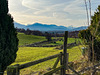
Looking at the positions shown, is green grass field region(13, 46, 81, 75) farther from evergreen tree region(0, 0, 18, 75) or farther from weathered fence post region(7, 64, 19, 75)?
weathered fence post region(7, 64, 19, 75)

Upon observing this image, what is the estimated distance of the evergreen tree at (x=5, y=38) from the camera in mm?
5699

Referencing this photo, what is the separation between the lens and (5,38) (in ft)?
19.7

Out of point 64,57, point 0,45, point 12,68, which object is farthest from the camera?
point 0,45

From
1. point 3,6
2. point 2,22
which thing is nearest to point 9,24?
point 2,22

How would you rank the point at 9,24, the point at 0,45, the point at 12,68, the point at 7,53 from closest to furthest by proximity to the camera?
the point at 12,68 < the point at 0,45 < the point at 7,53 < the point at 9,24

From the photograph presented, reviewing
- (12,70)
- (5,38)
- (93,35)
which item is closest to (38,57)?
(5,38)

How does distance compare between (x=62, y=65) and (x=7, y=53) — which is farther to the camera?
(x=7, y=53)

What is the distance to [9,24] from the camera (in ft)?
21.6

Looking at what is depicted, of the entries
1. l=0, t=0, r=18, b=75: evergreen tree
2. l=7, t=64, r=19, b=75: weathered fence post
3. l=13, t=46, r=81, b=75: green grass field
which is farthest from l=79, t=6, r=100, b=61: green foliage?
l=0, t=0, r=18, b=75: evergreen tree

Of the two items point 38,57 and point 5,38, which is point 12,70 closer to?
point 5,38

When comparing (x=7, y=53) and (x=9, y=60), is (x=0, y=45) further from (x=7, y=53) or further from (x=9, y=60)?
(x=9, y=60)

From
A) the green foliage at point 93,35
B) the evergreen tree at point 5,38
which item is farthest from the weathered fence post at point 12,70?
the evergreen tree at point 5,38

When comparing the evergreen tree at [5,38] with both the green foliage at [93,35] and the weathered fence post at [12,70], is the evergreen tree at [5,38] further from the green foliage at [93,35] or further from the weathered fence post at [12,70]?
the green foliage at [93,35]

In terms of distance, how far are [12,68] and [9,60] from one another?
4054 millimetres
